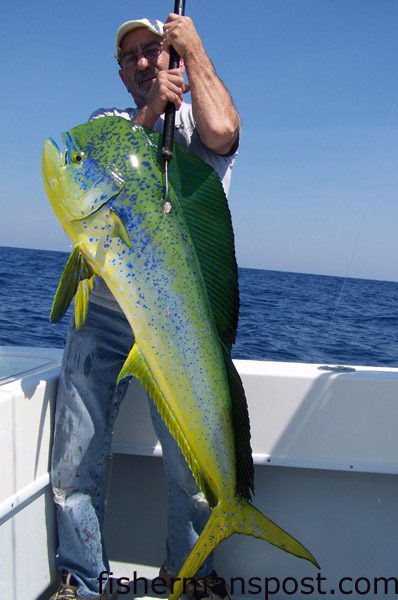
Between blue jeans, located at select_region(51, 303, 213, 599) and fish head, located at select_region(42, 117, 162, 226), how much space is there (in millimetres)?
795

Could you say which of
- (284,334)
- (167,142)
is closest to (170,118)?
(167,142)

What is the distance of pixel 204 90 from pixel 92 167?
1.55ft

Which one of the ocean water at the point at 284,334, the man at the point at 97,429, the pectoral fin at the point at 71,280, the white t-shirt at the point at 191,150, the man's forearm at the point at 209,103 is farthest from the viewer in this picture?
the ocean water at the point at 284,334

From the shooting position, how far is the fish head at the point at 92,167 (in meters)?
1.70

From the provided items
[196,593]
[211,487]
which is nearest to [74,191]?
[211,487]

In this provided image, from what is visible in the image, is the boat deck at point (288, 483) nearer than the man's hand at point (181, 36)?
No

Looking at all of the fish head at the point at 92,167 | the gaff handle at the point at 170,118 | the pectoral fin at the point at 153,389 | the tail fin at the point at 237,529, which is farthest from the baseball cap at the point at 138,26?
the tail fin at the point at 237,529

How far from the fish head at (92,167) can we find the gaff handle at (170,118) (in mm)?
55

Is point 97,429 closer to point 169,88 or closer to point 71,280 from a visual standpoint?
point 71,280

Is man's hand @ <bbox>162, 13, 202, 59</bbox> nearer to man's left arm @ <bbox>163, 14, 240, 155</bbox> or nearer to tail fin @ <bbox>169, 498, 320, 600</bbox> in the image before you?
man's left arm @ <bbox>163, 14, 240, 155</bbox>

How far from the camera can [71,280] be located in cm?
184

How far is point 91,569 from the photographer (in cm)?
249

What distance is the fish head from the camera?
1.70 meters

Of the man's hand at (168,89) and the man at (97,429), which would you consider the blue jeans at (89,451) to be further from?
the man's hand at (168,89)
